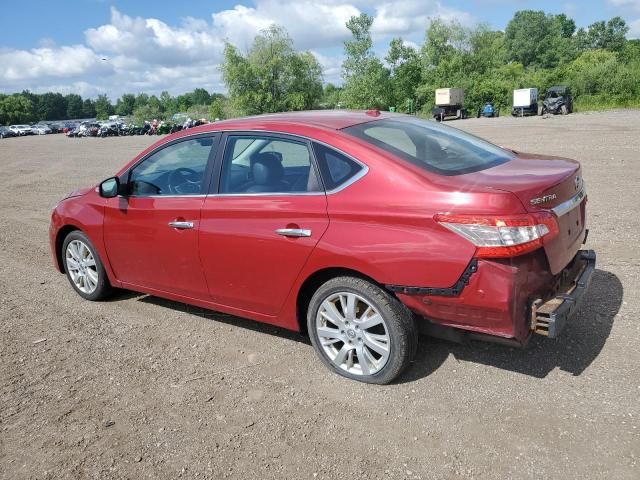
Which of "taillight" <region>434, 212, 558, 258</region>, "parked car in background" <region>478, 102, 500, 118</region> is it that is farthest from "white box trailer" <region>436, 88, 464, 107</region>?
"taillight" <region>434, 212, 558, 258</region>

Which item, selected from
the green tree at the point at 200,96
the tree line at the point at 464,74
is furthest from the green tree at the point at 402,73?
the green tree at the point at 200,96

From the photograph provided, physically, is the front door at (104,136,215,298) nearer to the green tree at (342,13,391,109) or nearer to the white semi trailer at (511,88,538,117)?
the white semi trailer at (511,88,538,117)

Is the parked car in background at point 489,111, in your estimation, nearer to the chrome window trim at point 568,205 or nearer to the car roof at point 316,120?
the car roof at point 316,120

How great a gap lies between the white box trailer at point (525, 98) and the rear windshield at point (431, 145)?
45738mm

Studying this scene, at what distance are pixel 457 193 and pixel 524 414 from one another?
1.32m

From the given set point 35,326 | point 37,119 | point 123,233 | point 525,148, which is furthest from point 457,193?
point 37,119

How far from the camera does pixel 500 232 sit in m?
3.02

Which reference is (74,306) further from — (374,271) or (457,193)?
(457,193)

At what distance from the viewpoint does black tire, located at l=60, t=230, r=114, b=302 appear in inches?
207

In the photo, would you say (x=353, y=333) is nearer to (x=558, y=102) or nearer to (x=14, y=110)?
(x=558, y=102)

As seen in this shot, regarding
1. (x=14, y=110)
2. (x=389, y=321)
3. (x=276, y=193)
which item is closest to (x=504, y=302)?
(x=389, y=321)

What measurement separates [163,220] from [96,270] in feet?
4.42

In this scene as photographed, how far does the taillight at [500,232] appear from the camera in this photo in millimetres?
3016

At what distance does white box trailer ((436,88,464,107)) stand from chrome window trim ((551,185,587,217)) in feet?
171
